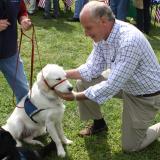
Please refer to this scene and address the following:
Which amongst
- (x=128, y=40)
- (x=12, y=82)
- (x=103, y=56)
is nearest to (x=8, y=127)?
(x=12, y=82)

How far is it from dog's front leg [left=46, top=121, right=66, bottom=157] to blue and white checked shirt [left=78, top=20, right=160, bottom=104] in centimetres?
60

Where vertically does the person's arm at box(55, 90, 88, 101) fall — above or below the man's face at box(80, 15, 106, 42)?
below

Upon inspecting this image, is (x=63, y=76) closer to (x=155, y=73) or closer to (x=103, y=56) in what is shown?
(x=103, y=56)

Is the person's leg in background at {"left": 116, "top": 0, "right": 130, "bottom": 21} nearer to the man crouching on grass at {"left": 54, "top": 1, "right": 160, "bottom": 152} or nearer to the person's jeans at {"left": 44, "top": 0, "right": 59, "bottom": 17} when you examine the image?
the person's jeans at {"left": 44, "top": 0, "right": 59, "bottom": 17}

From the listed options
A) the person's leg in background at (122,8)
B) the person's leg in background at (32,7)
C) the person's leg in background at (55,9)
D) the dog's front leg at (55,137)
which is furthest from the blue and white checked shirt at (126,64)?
the person's leg in background at (32,7)

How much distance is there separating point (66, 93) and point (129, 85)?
677 mm

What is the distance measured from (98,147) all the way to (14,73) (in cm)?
Answer: 126

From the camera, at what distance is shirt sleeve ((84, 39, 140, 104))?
4.01m

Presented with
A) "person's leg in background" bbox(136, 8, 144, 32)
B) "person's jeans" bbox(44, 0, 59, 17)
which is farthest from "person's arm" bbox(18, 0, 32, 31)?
"person's jeans" bbox(44, 0, 59, 17)

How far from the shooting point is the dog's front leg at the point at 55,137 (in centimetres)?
453

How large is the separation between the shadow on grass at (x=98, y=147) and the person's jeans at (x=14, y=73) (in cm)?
92

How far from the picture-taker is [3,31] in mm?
4363

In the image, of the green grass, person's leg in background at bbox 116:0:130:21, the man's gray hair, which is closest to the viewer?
the man's gray hair

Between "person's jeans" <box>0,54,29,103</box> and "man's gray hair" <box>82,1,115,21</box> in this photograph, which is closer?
"man's gray hair" <box>82,1,115,21</box>
